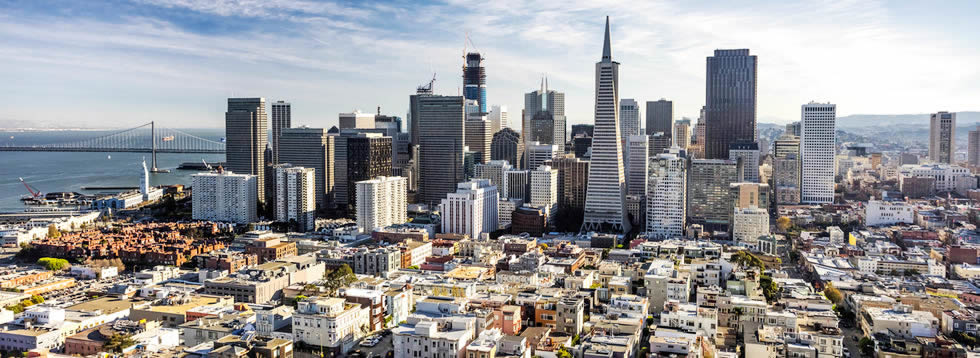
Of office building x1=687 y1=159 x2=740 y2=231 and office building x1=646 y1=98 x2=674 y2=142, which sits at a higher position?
office building x1=646 y1=98 x2=674 y2=142

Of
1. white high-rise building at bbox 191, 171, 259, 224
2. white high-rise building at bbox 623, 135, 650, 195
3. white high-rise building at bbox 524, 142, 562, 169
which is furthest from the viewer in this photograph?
white high-rise building at bbox 524, 142, 562, 169

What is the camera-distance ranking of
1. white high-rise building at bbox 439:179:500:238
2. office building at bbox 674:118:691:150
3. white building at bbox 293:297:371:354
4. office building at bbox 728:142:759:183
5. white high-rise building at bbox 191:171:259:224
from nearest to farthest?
white building at bbox 293:297:371:354
white high-rise building at bbox 439:179:500:238
white high-rise building at bbox 191:171:259:224
office building at bbox 728:142:759:183
office building at bbox 674:118:691:150

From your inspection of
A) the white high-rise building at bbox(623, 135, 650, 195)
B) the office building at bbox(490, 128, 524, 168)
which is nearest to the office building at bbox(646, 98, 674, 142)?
the office building at bbox(490, 128, 524, 168)

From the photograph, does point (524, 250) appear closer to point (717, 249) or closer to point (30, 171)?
point (717, 249)

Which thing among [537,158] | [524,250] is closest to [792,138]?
[537,158]

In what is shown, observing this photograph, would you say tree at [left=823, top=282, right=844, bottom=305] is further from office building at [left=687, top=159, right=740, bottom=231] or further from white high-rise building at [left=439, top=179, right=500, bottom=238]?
white high-rise building at [left=439, top=179, right=500, bottom=238]

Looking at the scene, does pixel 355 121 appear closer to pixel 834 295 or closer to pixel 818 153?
pixel 818 153

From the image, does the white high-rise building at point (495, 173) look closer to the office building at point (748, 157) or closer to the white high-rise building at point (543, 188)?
the white high-rise building at point (543, 188)

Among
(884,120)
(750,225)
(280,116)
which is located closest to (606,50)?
(750,225)
